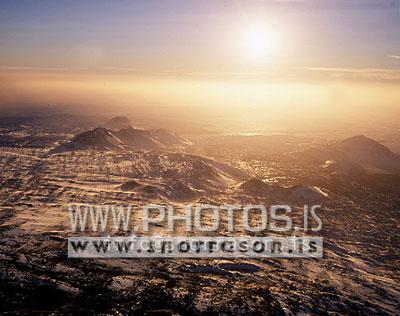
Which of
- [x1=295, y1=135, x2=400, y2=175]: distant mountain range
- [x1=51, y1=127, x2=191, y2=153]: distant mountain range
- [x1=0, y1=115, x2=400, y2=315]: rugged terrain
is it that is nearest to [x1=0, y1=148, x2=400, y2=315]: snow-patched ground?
[x1=0, y1=115, x2=400, y2=315]: rugged terrain

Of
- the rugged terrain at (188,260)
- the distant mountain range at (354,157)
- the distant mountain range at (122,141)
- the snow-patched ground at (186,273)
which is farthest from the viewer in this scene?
the distant mountain range at (122,141)

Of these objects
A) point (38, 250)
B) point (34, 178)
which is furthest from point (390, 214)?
point (34, 178)

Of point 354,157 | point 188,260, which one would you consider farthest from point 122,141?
point 188,260

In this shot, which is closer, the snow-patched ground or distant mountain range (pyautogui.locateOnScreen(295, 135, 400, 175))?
the snow-patched ground

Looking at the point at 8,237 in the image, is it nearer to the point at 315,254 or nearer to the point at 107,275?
the point at 107,275

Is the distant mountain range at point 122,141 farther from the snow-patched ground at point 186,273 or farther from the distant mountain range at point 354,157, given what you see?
the snow-patched ground at point 186,273

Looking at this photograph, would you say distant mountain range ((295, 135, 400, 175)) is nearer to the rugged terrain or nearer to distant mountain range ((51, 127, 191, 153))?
the rugged terrain

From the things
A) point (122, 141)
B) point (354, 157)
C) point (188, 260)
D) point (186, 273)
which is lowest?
point (186, 273)

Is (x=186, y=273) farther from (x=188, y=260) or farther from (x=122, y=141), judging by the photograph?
(x=122, y=141)

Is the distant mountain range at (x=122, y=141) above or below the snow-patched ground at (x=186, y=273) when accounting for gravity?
above

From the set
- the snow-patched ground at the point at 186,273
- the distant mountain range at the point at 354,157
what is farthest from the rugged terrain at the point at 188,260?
the distant mountain range at the point at 354,157

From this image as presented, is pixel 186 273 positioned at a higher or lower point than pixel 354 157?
lower
